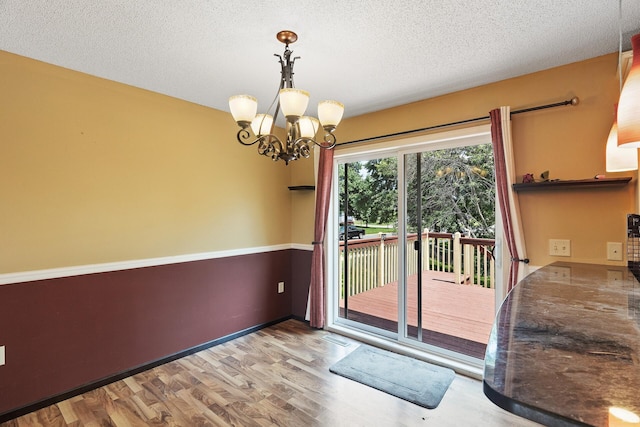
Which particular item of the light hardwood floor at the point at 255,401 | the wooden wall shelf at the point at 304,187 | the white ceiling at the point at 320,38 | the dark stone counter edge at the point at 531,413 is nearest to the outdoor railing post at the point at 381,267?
the wooden wall shelf at the point at 304,187

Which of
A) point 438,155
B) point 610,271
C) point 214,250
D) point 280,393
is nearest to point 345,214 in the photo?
point 438,155

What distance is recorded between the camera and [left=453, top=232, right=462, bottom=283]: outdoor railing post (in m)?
3.04

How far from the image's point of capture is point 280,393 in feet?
7.70

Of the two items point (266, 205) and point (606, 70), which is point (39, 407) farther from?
point (606, 70)

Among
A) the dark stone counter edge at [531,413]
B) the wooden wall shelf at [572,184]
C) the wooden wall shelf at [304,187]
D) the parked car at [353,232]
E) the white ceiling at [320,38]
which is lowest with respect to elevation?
the dark stone counter edge at [531,413]

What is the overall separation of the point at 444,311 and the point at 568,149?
203cm

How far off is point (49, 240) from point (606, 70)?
4104 millimetres

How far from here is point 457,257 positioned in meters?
3.18

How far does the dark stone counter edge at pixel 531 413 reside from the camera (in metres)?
0.51

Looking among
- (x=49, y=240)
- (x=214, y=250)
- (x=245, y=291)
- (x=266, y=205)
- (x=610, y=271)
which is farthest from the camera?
(x=266, y=205)

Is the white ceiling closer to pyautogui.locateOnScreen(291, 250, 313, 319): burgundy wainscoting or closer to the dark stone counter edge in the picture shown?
the dark stone counter edge

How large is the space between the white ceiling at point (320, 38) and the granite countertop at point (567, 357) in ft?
4.94

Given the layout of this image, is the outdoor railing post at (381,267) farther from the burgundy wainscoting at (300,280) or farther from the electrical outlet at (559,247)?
the electrical outlet at (559,247)

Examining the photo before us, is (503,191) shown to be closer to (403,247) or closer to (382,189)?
(403,247)
